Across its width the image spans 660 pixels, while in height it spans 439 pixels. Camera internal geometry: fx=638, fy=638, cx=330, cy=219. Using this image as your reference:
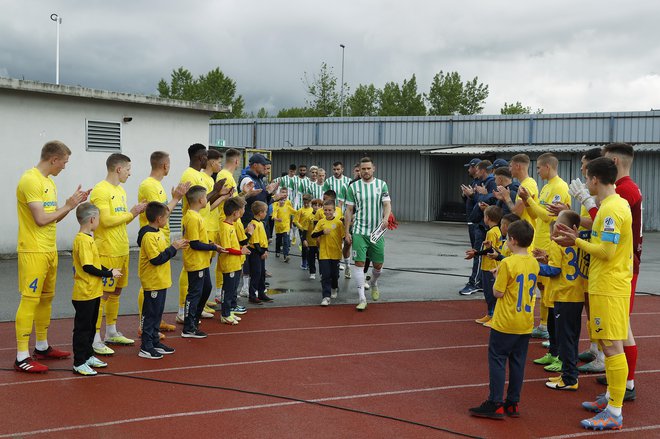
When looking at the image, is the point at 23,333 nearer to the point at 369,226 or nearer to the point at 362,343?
the point at 362,343

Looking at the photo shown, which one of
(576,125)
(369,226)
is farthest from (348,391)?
(576,125)

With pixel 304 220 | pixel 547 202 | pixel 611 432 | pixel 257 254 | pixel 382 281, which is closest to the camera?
pixel 611 432

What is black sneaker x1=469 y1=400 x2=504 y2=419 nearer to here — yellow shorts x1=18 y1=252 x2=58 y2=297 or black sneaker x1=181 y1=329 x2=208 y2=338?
black sneaker x1=181 y1=329 x2=208 y2=338

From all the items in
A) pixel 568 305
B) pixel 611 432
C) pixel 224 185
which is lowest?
pixel 611 432

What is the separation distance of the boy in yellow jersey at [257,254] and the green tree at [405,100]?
51977 millimetres

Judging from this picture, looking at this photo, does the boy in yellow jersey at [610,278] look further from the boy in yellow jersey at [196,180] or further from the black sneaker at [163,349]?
the boy in yellow jersey at [196,180]

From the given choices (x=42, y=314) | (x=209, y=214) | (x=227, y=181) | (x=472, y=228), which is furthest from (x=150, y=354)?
(x=472, y=228)

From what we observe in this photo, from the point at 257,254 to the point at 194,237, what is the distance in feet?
7.03

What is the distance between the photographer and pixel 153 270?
6.63 meters

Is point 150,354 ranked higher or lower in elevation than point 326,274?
lower

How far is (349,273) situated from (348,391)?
6.74 m

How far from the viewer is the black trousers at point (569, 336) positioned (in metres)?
5.86

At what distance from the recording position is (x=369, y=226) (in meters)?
9.60

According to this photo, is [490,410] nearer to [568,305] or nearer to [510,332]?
[510,332]
